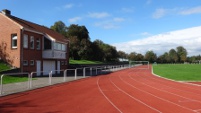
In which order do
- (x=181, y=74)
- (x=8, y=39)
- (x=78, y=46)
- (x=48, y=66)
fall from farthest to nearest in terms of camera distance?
(x=78, y=46) < (x=48, y=66) < (x=181, y=74) < (x=8, y=39)

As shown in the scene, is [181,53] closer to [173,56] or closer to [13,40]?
[173,56]

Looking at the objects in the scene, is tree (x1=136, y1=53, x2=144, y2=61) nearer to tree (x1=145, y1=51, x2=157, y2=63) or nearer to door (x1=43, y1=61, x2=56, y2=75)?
tree (x1=145, y1=51, x2=157, y2=63)

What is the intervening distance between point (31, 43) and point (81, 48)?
3980 centimetres

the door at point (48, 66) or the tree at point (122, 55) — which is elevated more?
the tree at point (122, 55)

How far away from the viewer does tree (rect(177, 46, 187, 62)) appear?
6579 inches

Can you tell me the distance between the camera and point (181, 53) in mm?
174875

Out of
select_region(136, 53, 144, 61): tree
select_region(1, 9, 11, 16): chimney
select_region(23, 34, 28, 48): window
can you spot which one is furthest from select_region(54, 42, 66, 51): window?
select_region(136, 53, 144, 61): tree

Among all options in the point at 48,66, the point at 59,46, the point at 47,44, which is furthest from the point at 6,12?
the point at 48,66

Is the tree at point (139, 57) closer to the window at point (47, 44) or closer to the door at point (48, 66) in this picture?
the door at point (48, 66)

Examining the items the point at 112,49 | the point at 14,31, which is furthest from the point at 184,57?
the point at 14,31

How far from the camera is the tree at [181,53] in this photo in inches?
6579

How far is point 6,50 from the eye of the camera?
28.6 m

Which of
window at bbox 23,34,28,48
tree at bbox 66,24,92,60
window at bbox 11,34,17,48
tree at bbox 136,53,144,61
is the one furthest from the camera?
tree at bbox 136,53,144,61

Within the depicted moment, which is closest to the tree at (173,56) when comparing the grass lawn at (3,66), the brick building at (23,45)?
the brick building at (23,45)
